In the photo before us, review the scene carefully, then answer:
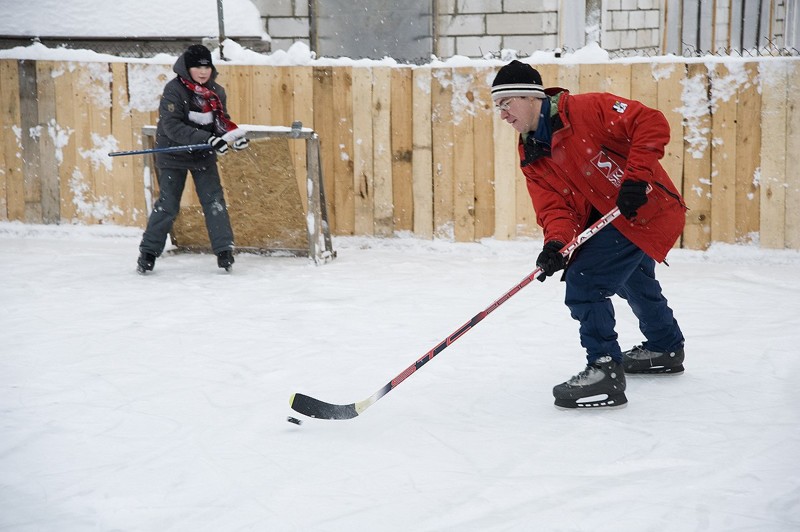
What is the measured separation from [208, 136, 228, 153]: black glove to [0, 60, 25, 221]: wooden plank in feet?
8.74

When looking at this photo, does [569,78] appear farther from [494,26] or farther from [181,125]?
[494,26]

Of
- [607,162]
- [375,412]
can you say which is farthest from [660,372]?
[375,412]

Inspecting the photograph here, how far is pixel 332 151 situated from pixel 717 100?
291 cm

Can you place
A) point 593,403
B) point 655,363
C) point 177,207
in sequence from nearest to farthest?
point 593,403
point 655,363
point 177,207

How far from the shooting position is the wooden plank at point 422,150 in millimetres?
7086

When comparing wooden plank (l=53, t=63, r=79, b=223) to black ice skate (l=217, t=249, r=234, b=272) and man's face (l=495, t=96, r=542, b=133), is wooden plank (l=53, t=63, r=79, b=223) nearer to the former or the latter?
black ice skate (l=217, t=249, r=234, b=272)

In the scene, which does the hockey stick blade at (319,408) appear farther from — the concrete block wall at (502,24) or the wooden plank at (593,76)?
the concrete block wall at (502,24)

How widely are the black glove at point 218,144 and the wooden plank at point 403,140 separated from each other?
5.22 ft

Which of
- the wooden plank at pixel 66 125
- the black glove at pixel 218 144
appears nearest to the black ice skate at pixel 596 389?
the black glove at pixel 218 144

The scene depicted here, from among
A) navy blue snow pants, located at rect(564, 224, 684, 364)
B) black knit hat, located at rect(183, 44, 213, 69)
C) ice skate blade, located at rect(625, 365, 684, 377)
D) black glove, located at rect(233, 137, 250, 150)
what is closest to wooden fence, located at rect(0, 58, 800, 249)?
black glove, located at rect(233, 137, 250, 150)

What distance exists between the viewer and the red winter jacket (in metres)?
3.47

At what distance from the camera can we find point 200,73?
6.05m

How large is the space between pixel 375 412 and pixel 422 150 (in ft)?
12.4

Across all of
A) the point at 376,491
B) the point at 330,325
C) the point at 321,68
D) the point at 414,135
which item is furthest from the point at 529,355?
the point at 321,68
